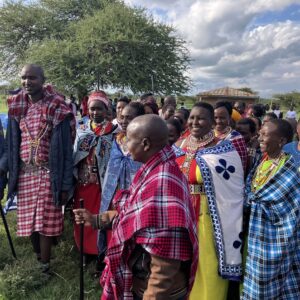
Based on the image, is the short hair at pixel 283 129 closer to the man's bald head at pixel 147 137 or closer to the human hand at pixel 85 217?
the man's bald head at pixel 147 137

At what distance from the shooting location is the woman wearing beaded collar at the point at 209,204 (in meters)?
2.92

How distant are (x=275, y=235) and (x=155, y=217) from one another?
60.0 inches

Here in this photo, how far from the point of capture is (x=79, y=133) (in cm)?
393

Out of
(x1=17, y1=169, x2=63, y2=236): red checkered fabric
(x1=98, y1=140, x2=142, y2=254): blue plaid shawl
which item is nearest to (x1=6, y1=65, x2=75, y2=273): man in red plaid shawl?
(x1=17, y1=169, x2=63, y2=236): red checkered fabric

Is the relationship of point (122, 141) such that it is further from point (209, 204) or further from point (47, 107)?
point (209, 204)

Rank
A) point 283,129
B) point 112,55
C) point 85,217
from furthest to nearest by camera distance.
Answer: point 112,55 < point 283,129 < point 85,217

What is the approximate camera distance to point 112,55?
2334 centimetres

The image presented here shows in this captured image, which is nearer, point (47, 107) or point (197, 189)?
point (197, 189)

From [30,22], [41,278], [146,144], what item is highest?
[30,22]

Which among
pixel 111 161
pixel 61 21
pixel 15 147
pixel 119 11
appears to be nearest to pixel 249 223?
pixel 111 161

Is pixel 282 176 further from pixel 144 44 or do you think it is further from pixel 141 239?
pixel 144 44

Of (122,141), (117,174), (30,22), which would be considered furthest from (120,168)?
(30,22)

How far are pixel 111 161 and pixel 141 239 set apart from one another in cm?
191

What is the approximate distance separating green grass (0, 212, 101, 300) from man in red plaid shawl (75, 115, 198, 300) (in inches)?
68.0
